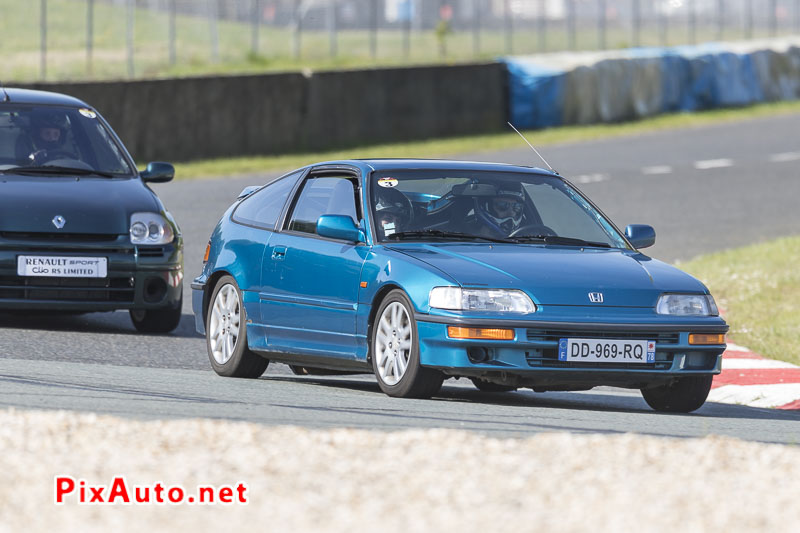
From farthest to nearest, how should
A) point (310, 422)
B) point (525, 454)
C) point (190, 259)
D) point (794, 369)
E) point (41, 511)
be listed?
point (190, 259) → point (794, 369) → point (310, 422) → point (525, 454) → point (41, 511)

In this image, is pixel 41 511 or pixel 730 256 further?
pixel 730 256

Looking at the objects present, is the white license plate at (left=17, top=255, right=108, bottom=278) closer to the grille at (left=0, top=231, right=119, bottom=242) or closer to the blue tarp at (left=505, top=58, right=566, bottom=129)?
the grille at (left=0, top=231, right=119, bottom=242)

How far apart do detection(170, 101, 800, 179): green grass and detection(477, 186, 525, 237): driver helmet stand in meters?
14.7

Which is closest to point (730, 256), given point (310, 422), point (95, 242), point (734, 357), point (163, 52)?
point (734, 357)

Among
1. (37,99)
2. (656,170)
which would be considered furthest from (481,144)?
(37,99)

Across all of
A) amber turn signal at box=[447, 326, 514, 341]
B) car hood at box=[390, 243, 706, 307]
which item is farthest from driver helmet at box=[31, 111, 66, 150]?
amber turn signal at box=[447, 326, 514, 341]

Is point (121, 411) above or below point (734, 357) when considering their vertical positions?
above

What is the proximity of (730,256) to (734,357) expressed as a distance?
16.5ft

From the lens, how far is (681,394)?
28.2 feet

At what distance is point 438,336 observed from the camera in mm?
7863

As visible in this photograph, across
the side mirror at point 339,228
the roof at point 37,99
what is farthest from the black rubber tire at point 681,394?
the roof at point 37,99

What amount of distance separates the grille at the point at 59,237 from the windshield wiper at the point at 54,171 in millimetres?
769

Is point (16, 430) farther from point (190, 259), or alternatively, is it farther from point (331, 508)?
point (190, 259)

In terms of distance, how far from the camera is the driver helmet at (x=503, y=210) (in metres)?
8.95
